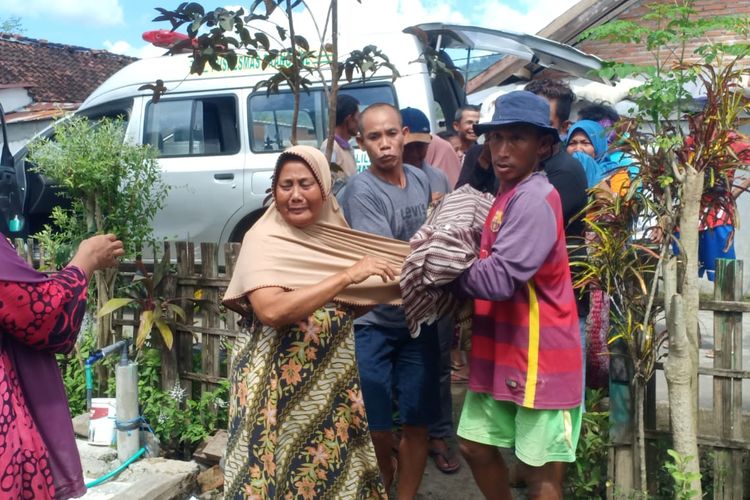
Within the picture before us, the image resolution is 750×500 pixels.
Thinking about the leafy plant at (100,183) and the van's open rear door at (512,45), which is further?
the van's open rear door at (512,45)

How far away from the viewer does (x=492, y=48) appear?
6910mm

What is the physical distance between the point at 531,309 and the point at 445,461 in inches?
60.4

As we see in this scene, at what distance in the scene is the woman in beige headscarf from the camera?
8.50 feet

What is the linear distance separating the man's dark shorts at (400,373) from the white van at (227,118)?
3547 mm

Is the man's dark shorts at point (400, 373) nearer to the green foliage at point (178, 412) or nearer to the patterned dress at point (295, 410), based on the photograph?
the patterned dress at point (295, 410)

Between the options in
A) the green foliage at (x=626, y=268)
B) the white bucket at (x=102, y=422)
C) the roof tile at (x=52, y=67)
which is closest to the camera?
the green foliage at (x=626, y=268)

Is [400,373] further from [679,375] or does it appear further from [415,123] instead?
[415,123]

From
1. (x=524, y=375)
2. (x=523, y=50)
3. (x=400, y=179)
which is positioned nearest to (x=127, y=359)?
(x=400, y=179)

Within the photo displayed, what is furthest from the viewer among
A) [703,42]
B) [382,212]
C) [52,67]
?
[52,67]

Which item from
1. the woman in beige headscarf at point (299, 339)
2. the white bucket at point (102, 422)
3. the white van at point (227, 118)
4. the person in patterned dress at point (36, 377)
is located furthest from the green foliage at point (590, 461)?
→ the white van at point (227, 118)

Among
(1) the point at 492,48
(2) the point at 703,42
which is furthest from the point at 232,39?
(2) the point at 703,42

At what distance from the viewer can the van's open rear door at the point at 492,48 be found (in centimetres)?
666

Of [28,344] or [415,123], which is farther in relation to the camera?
[415,123]

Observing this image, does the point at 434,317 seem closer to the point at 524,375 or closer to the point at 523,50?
the point at 524,375
